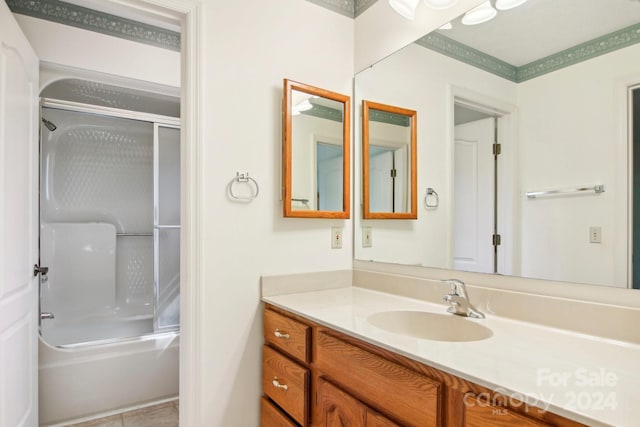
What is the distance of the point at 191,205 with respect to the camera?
141cm

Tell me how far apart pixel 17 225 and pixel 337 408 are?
1564 millimetres

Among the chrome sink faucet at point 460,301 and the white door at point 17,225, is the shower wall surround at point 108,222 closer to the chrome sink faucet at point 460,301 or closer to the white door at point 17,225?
the white door at point 17,225

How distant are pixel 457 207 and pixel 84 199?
2724 mm

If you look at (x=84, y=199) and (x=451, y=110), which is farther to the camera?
(x=84, y=199)

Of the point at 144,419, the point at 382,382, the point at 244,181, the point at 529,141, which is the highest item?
the point at 529,141

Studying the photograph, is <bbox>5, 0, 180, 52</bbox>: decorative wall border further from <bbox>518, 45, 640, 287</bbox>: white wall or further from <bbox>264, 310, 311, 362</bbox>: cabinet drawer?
<bbox>518, 45, 640, 287</bbox>: white wall

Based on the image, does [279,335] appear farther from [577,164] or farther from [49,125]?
[49,125]

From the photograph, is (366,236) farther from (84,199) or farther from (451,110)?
(84,199)

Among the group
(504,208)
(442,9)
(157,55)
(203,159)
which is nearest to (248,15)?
(203,159)

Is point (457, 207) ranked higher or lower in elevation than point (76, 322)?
higher

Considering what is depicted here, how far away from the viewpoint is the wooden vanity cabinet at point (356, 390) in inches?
28.9

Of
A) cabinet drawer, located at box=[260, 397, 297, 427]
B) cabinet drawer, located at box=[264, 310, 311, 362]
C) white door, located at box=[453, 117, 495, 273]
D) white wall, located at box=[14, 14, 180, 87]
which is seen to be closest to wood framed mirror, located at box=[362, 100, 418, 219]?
white door, located at box=[453, 117, 495, 273]

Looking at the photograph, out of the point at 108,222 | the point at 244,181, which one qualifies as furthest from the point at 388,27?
the point at 108,222

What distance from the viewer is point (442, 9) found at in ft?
4.78
